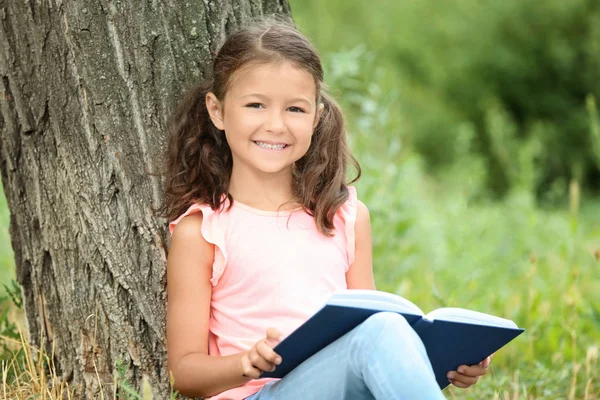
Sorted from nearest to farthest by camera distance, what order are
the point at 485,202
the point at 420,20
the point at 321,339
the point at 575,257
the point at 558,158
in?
the point at 321,339
the point at 575,257
the point at 485,202
the point at 558,158
the point at 420,20

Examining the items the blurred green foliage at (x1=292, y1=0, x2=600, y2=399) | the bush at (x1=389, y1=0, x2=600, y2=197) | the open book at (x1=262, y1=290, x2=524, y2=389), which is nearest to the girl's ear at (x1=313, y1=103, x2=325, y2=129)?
the open book at (x1=262, y1=290, x2=524, y2=389)

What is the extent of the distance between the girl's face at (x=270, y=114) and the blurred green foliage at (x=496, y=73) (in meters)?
7.53

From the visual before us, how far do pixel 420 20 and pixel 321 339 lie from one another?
1048cm

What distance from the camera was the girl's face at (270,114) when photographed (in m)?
2.21

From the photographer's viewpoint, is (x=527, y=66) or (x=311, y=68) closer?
(x=311, y=68)

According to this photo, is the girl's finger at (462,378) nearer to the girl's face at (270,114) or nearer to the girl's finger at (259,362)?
the girl's finger at (259,362)

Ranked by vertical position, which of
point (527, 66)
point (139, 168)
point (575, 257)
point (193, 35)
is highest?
point (527, 66)

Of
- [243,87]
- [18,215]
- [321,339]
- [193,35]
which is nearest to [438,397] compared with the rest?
[321,339]

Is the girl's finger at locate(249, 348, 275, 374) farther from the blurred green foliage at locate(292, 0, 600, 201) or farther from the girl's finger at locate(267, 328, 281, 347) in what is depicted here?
the blurred green foliage at locate(292, 0, 600, 201)

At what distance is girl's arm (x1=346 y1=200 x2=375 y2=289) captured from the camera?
2.38 m

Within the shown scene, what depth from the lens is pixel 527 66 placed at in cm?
1077

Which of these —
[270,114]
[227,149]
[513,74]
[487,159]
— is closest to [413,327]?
[270,114]

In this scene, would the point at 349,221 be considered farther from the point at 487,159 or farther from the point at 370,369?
the point at 487,159

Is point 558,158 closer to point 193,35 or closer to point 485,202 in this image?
point 485,202
